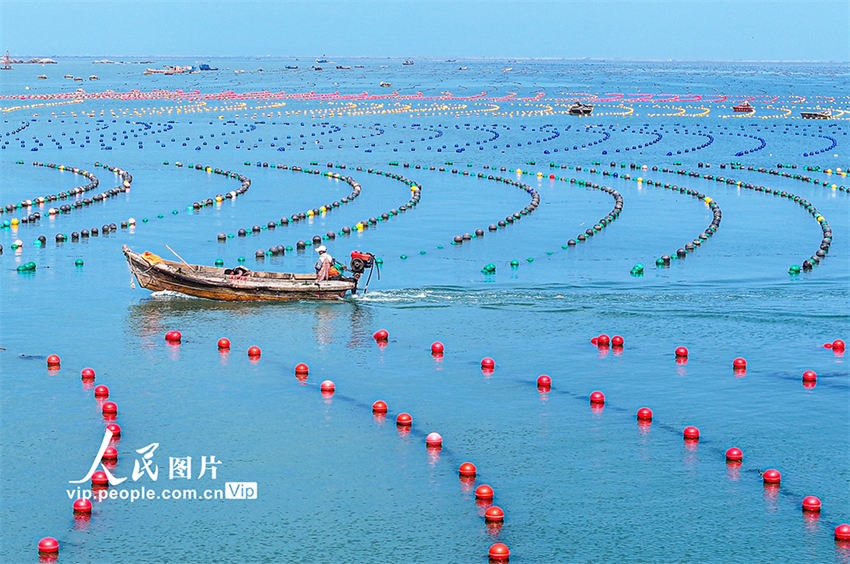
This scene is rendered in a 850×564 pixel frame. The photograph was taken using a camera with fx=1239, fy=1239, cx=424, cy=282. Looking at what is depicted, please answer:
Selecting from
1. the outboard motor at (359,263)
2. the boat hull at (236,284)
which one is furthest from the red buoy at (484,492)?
the outboard motor at (359,263)

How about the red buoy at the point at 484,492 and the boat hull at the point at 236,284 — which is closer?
the red buoy at the point at 484,492

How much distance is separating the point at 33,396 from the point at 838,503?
2083 centimetres

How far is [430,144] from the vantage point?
359 ft

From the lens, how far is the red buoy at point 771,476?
2744 cm

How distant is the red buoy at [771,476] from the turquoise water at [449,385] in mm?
411

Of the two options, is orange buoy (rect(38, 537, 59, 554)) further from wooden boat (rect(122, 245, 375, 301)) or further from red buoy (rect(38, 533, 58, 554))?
wooden boat (rect(122, 245, 375, 301))

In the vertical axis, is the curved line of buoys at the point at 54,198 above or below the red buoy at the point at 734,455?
below

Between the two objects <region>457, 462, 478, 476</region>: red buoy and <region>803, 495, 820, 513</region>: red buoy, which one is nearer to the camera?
<region>803, 495, 820, 513</region>: red buoy

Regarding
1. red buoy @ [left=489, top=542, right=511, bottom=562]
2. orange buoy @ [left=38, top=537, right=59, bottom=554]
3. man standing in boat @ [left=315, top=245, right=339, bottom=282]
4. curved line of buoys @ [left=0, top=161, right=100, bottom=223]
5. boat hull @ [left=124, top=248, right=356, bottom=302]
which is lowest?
orange buoy @ [left=38, top=537, right=59, bottom=554]

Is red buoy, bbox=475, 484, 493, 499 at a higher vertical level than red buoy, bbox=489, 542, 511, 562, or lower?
higher

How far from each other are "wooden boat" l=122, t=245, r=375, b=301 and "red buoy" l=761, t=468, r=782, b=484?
65.3ft

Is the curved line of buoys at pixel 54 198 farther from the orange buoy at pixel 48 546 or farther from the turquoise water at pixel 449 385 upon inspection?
the orange buoy at pixel 48 546

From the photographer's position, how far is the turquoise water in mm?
25281

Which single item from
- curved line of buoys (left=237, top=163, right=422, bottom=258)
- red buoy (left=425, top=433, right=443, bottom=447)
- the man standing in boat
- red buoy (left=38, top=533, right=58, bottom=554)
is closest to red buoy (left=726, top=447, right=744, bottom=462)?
red buoy (left=425, top=433, right=443, bottom=447)
